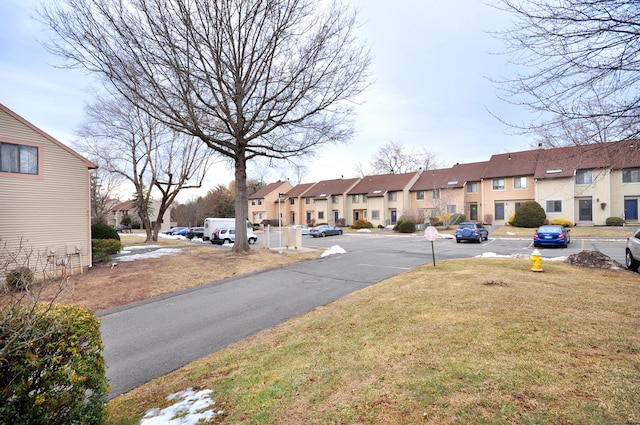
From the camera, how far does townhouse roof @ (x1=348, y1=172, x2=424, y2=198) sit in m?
45.5

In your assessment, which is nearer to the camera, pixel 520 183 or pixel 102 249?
pixel 102 249

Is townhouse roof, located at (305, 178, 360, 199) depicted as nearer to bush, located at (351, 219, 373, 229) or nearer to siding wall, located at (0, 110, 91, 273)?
bush, located at (351, 219, 373, 229)

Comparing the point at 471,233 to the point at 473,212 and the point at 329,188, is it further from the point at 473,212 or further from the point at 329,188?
the point at 329,188

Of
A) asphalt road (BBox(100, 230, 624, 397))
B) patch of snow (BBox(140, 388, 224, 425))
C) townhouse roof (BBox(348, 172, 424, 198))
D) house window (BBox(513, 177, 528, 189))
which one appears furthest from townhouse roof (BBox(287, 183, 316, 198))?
patch of snow (BBox(140, 388, 224, 425))

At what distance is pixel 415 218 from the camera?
38719 millimetres

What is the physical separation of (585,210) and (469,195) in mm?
11454

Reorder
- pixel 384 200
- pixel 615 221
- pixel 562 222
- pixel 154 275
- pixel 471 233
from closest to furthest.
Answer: pixel 154 275 < pixel 471 233 < pixel 615 221 < pixel 562 222 < pixel 384 200

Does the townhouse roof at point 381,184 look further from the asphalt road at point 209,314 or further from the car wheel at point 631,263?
the car wheel at point 631,263

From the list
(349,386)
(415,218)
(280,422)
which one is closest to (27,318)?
(280,422)

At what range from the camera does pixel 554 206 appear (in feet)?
107

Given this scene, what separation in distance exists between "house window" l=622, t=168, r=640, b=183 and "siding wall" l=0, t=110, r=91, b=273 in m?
42.8

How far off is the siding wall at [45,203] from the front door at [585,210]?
4085cm

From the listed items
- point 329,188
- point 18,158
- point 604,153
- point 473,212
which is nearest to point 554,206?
point 473,212

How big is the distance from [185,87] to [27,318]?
13.8 metres
